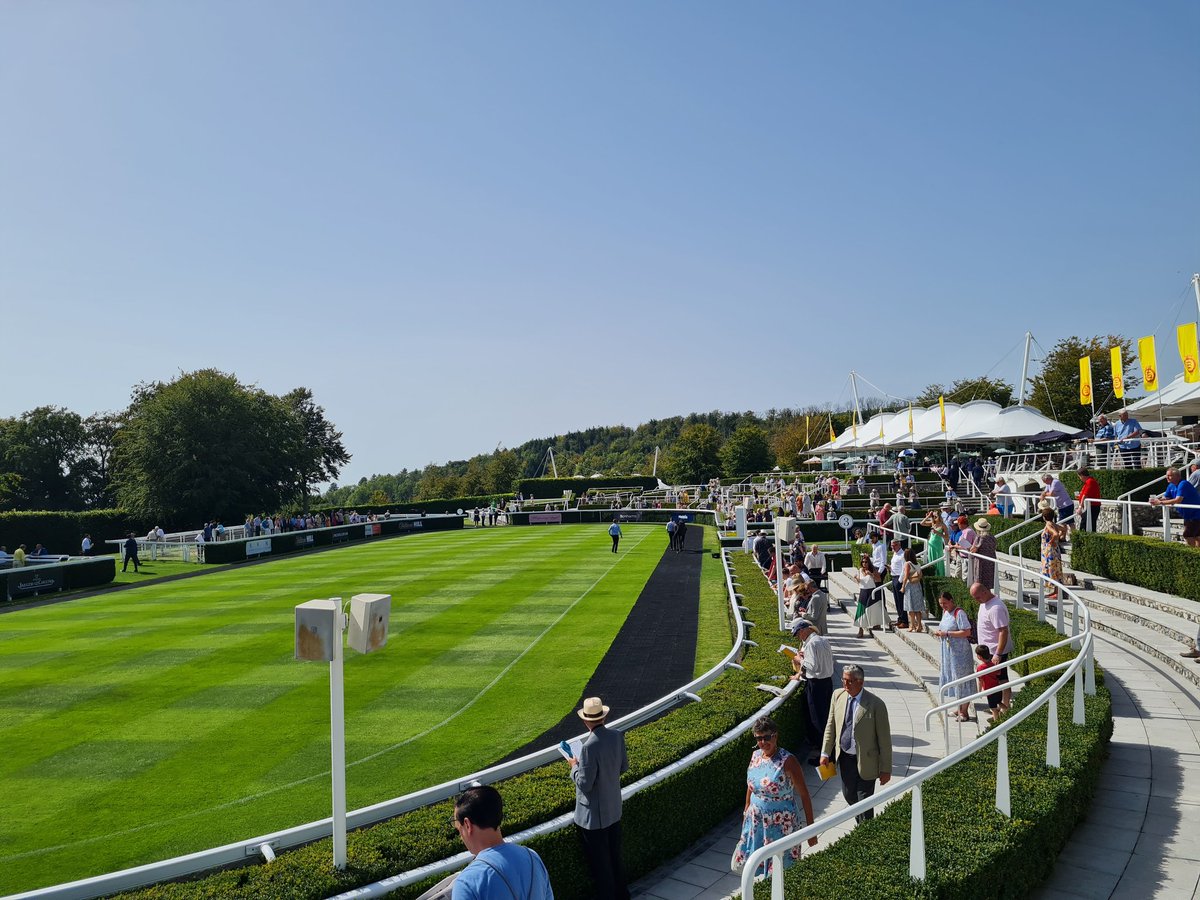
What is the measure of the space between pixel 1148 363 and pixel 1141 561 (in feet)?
52.4

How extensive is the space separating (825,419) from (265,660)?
304 feet

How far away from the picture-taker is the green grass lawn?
953 centimetres

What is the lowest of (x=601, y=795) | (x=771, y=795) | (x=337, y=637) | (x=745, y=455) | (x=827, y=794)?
(x=827, y=794)

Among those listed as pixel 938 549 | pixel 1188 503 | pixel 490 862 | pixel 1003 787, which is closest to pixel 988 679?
pixel 1003 787

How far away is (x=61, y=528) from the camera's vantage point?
54.5 metres

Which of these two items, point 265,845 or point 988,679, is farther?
point 988,679

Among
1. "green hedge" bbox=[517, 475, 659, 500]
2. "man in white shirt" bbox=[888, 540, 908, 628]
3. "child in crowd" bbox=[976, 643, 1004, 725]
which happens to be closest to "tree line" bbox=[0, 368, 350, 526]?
"green hedge" bbox=[517, 475, 659, 500]

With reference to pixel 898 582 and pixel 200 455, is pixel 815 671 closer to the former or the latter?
pixel 898 582

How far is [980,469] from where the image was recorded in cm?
3959

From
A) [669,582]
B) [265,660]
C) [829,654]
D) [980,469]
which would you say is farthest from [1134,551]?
[980,469]

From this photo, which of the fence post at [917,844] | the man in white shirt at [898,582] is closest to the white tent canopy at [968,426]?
the man in white shirt at [898,582]

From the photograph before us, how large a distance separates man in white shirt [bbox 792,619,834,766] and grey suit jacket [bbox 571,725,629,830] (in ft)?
15.0

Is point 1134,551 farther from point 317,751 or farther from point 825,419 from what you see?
point 825,419

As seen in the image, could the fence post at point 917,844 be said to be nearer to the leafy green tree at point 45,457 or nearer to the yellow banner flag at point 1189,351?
the yellow banner flag at point 1189,351
